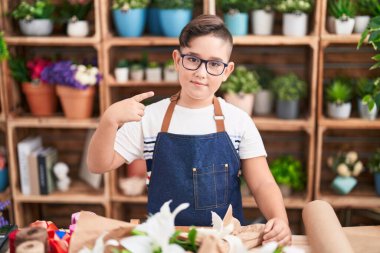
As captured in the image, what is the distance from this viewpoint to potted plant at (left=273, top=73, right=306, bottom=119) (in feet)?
9.53

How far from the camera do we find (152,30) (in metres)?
3.03

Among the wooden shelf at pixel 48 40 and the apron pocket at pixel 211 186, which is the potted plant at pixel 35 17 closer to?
the wooden shelf at pixel 48 40

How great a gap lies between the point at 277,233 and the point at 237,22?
1.83m

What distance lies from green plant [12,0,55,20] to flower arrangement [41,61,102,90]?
30 cm

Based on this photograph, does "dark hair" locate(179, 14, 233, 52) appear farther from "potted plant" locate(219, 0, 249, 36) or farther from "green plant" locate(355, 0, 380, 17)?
"green plant" locate(355, 0, 380, 17)

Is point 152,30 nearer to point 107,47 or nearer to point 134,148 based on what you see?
point 107,47

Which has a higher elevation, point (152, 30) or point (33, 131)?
point (152, 30)

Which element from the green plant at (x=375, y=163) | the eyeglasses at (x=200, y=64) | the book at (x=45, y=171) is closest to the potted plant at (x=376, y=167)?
the green plant at (x=375, y=163)

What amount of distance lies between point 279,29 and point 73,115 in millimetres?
1373

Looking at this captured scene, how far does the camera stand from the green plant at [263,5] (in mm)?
2887

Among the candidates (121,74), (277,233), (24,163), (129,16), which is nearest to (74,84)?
(121,74)

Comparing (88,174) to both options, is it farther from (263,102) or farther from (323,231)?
(323,231)

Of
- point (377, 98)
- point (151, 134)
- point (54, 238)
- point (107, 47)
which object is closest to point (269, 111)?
point (107, 47)

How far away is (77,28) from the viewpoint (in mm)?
2947
